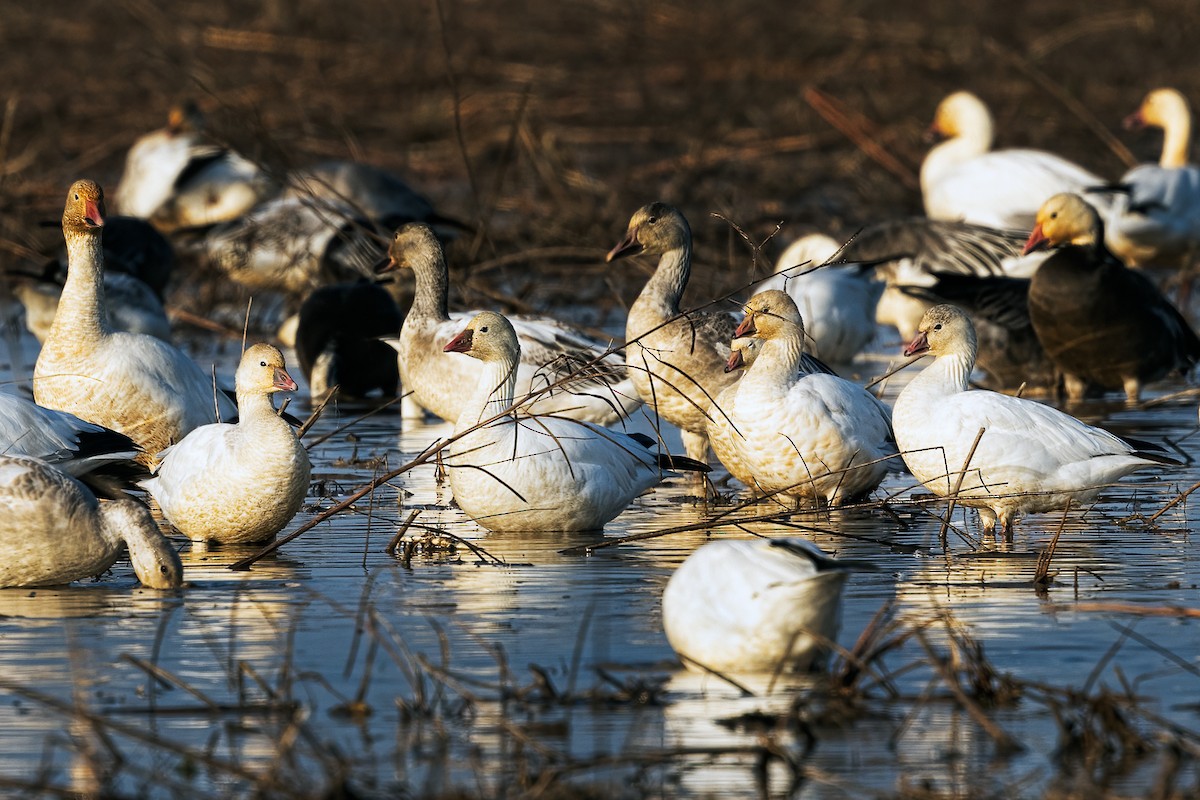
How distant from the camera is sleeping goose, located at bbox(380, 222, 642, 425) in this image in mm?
8820

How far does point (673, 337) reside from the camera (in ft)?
27.6

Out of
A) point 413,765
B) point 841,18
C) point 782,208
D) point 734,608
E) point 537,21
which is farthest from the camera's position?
point 537,21

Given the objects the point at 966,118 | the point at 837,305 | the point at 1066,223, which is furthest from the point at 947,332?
the point at 966,118

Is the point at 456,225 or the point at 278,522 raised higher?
the point at 456,225

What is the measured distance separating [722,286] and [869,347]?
126 centimetres

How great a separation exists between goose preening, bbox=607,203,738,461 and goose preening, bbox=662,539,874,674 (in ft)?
10.6

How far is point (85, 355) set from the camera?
7793mm

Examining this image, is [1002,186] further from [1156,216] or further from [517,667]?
[517,667]

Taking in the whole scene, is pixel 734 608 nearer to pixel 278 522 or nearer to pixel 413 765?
pixel 413 765

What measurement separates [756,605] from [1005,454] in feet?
7.88

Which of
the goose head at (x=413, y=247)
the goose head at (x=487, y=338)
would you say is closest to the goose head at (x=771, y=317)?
the goose head at (x=487, y=338)

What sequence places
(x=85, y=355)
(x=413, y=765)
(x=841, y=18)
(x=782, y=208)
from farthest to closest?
(x=841, y=18), (x=782, y=208), (x=85, y=355), (x=413, y=765)

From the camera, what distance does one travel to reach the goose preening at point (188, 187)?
54.3ft

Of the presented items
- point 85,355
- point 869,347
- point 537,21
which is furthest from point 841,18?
point 85,355
